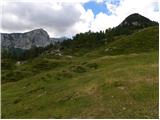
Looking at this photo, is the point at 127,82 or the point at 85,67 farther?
the point at 85,67

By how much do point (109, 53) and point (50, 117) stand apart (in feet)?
315

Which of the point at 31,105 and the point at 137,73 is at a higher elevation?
the point at 137,73

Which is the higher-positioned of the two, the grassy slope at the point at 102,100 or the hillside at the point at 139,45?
the hillside at the point at 139,45

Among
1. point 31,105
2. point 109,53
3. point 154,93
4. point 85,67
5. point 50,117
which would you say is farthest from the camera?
point 109,53

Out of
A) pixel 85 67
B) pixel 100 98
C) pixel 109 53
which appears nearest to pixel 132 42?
pixel 109 53

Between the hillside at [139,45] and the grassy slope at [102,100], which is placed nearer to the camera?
the grassy slope at [102,100]

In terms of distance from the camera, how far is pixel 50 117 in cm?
3033

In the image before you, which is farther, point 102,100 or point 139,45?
point 139,45

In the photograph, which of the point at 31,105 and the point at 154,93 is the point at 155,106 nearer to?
the point at 154,93

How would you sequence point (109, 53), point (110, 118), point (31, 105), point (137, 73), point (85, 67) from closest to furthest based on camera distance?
point (110, 118)
point (31, 105)
point (137, 73)
point (85, 67)
point (109, 53)

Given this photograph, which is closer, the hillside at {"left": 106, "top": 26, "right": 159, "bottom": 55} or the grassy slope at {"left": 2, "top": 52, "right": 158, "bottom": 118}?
the grassy slope at {"left": 2, "top": 52, "right": 158, "bottom": 118}

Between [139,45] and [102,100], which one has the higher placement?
[139,45]

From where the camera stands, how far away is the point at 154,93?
3297 cm

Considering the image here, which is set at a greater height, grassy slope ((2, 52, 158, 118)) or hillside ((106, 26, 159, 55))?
hillside ((106, 26, 159, 55))
